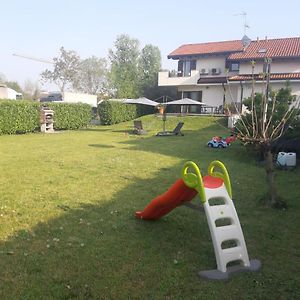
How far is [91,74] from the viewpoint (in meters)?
71.1

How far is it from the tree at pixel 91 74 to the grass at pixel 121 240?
63.9m

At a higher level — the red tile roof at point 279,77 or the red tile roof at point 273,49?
the red tile roof at point 273,49

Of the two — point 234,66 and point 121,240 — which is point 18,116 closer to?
point 121,240

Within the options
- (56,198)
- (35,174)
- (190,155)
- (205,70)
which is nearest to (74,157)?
(35,174)

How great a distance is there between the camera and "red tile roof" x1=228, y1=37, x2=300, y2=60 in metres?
29.7

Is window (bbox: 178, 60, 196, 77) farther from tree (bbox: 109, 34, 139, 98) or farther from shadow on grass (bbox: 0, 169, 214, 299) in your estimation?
shadow on grass (bbox: 0, 169, 214, 299)

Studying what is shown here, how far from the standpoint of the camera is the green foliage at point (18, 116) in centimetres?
2020

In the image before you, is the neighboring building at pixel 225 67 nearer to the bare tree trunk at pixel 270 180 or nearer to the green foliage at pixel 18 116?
the green foliage at pixel 18 116

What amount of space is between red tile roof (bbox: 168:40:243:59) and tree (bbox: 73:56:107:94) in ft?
110

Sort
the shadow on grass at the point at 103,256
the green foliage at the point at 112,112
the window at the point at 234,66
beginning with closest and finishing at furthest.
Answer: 1. the shadow on grass at the point at 103,256
2. the green foliage at the point at 112,112
3. the window at the point at 234,66

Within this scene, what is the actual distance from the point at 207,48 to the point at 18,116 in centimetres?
2375

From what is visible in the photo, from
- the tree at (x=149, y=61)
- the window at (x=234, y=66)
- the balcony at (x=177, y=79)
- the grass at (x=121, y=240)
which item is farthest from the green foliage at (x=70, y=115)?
the tree at (x=149, y=61)

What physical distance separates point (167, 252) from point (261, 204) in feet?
8.88

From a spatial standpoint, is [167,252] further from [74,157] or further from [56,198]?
[74,157]
